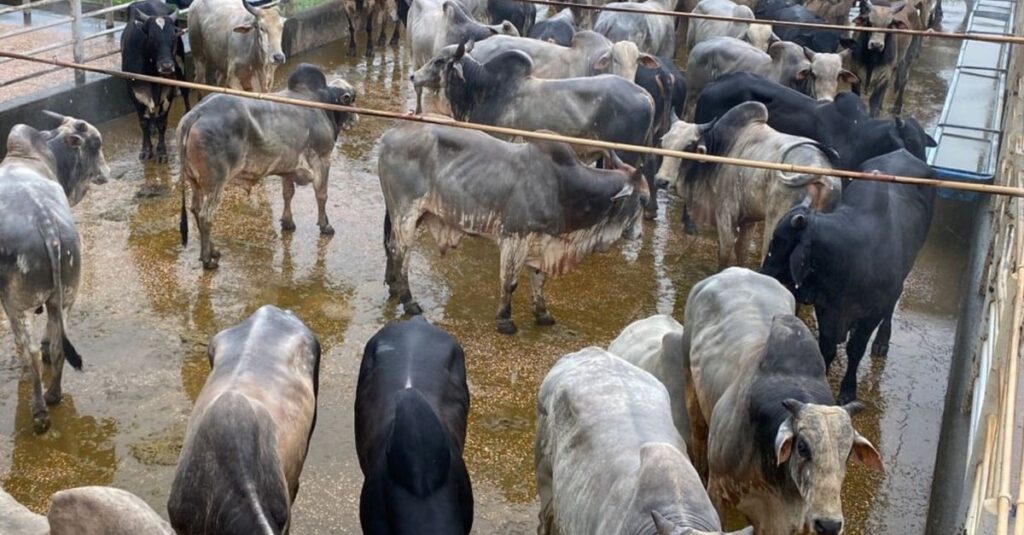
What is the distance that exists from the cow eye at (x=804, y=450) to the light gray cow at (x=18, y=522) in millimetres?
3274

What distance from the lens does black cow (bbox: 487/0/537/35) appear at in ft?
50.4

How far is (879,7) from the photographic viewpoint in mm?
13930

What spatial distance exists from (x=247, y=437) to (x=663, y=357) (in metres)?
2.68

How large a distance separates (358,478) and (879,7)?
9571 millimetres

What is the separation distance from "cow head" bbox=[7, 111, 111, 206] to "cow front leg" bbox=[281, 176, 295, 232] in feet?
5.60

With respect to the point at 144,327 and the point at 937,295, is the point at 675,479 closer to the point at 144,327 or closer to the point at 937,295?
the point at 144,327

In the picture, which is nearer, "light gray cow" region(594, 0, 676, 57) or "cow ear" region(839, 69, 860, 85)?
"cow ear" region(839, 69, 860, 85)

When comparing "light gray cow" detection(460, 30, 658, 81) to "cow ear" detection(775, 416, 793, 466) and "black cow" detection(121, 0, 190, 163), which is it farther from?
"cow ear" detection(775, 416, 793, 466)

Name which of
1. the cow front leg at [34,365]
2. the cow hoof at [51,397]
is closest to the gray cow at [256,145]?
the cow hoof at [51,397]

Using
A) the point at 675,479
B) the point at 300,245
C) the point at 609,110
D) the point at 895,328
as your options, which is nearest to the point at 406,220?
the point at 300,245

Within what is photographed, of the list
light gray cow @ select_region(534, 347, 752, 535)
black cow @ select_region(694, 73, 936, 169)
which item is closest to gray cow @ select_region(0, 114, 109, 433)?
light gray cow @ select_region(534, 347, 752, 535)

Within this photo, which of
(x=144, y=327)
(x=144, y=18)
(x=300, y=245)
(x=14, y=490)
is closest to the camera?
(x=14, y=490)

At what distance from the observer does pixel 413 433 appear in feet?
18.0

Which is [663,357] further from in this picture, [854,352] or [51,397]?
[51,397]
